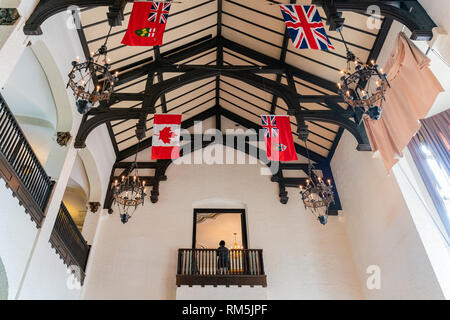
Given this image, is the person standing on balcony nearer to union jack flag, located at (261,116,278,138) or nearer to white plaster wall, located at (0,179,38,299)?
union jack flag, located at (261,116,278,138)

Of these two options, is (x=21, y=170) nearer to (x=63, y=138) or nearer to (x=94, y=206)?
(x=63, y=138)

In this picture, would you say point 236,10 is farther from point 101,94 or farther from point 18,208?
point 18,208

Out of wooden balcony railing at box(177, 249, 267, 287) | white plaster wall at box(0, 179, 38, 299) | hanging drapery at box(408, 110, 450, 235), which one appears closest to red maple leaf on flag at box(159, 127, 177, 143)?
white plaster wall at box(0, 179, 38, 299)

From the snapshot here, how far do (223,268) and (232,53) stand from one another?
6905 millimetres

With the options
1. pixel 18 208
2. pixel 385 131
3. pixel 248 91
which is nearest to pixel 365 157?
pixel 385 131

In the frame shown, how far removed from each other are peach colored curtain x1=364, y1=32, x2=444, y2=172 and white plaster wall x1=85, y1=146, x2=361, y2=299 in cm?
457

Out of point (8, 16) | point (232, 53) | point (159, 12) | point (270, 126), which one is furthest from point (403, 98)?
point (8, 16)

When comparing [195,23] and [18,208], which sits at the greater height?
[195,23]

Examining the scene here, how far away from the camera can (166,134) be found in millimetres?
7906

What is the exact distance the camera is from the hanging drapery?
601 centimetres

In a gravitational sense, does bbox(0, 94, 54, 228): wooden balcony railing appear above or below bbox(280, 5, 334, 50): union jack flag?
below

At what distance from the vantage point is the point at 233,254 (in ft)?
30.8

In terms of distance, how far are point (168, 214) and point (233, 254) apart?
2.75m
